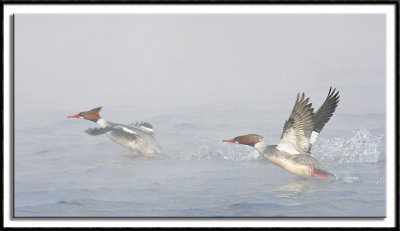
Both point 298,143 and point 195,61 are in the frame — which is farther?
point 195,61

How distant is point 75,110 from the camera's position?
13.2ft

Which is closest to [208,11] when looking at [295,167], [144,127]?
[144,127]

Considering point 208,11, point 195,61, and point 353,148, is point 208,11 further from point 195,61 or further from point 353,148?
point 353,148

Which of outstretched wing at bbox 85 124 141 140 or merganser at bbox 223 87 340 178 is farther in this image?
outstretched wing at bbox 85 124 141 140

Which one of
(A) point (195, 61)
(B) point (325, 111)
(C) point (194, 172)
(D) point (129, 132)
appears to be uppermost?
(A) point (195, 61)

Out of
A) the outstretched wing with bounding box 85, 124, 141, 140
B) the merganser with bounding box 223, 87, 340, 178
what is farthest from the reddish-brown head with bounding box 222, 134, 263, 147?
the outstretched wing with bounding box 85, 124, 141, 140

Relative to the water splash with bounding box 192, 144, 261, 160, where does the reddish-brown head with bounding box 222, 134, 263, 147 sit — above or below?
above

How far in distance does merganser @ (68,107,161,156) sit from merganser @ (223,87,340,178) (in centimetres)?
49

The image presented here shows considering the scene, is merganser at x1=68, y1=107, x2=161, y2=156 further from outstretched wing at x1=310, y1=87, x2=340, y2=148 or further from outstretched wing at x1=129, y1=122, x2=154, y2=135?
outstretched wing at x1=310, y1=87, x2=340, y2=148

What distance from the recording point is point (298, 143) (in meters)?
3.92

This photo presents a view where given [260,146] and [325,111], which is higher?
[325,111]

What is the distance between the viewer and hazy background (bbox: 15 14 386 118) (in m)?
4.01

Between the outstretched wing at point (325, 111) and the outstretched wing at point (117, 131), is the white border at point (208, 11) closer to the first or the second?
the outstretched wing at point (325, 111)

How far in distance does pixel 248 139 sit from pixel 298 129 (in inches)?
12.5
